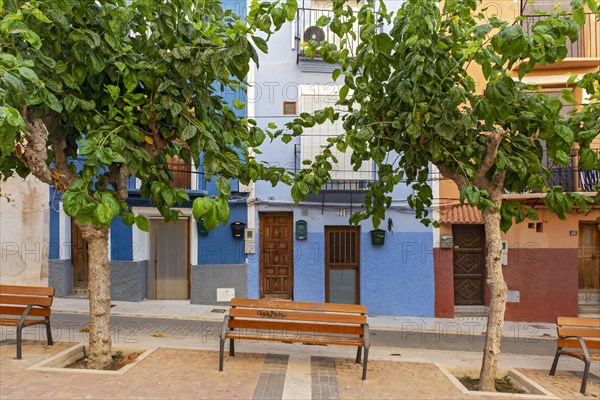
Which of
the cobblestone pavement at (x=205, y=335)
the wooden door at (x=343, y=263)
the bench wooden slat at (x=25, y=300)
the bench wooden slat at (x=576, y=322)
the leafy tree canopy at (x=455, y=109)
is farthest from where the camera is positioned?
the wooden door at (x=343, y=263)

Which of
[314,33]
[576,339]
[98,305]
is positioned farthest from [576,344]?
[314,33]

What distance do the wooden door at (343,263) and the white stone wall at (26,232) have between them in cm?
727

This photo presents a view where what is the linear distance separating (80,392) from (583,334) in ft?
20.9

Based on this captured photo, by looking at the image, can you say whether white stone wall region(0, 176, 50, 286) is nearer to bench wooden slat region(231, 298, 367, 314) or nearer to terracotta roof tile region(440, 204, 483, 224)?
bench wooden slat region(231, 298, 367, 314)

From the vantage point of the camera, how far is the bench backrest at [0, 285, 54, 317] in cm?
616

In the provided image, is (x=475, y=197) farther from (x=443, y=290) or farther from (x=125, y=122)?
(x=443, y=290)

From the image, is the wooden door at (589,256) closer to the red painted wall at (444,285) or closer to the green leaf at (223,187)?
the red painted wall at (444,285)

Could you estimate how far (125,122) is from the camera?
469cm

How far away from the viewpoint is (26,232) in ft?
35.9

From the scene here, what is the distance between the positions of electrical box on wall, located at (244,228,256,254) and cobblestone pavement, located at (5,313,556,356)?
2127mm

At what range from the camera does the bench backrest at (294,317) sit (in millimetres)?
5590

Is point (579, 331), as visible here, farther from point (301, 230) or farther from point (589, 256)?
point (301, 230)

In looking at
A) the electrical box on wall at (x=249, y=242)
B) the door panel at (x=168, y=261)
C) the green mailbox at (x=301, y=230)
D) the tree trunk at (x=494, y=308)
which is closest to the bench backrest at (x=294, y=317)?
the tree trunk at (x=494, y=308)

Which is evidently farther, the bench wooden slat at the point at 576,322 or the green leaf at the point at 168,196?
the bench wooden slat at the point at 576,322
